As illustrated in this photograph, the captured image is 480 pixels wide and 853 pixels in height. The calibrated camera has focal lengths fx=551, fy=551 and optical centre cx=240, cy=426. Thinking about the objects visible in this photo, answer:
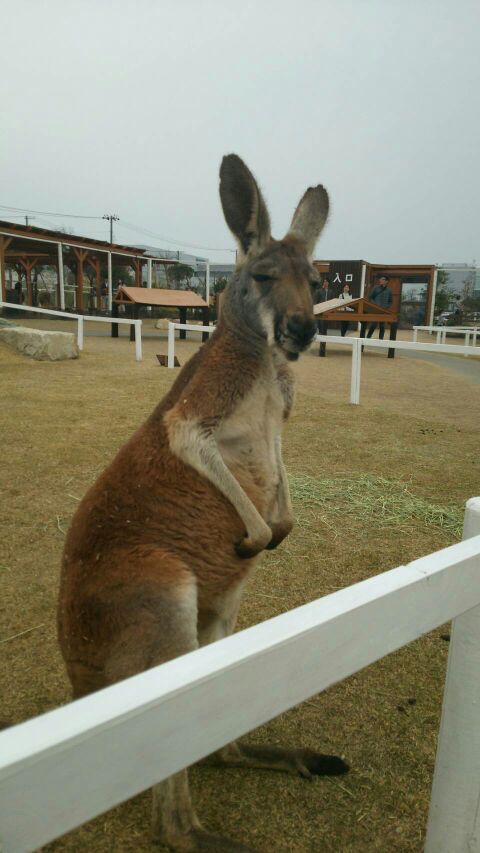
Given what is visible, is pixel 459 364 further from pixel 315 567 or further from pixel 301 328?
pixel 301 328

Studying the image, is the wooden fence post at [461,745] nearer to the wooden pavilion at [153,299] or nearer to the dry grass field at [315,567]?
the dry grass field at [315,567]

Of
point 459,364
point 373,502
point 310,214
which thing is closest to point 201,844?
point 310,214

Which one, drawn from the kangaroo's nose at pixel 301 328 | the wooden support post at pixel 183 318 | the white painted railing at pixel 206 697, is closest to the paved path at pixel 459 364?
the wooden support post at pixel 183 318

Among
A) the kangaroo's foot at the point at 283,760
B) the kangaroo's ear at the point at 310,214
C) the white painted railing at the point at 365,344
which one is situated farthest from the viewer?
the white painted railing at the point at 365,344

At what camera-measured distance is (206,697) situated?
2.14ft

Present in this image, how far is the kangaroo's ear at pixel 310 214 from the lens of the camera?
83.2 inches

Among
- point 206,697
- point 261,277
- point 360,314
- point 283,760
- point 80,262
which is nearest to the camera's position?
point 206,697

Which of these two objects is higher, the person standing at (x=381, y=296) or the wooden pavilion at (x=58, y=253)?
the wooden pavilion at (x=58, y=253)

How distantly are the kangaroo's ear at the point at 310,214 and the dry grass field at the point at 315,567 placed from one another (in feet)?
3.81

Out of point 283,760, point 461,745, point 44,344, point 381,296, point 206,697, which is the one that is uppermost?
point 381,296

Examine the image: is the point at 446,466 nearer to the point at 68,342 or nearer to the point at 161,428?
the point at 161,428

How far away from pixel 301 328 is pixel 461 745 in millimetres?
1155

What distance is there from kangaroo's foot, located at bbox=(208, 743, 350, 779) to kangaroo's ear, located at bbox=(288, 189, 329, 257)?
1.72 meters

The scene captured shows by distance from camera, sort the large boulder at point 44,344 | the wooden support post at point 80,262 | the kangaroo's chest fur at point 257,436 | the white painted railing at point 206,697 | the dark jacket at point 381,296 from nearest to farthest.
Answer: the white painted railing at point 206,697, the kangaroo's chest fur at point 257,436, the large boulder at point 44,344, the dark jacket at point 381,296, the wooden support post at point 80,262
